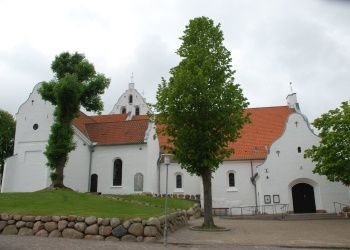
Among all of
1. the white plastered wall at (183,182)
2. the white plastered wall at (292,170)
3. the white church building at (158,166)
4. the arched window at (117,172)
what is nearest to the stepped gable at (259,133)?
the white church building at (158,166)

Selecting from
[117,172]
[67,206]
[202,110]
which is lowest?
[67,206]

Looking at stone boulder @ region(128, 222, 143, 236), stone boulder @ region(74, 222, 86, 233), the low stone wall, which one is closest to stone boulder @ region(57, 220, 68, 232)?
the low stone wall

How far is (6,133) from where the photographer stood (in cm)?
5019

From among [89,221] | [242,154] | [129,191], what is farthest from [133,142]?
[89,221]

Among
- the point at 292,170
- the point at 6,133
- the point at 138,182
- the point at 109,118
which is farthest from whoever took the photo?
the point at 109,118

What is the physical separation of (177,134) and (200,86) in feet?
10.1

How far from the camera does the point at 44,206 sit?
19344 millimetres

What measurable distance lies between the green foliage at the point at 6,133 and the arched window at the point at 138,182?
956 inches

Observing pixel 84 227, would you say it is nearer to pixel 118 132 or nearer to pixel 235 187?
pixel 235 187

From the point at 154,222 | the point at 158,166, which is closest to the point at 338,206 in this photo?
the point at 158,166

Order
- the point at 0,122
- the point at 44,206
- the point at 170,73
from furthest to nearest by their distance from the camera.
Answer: the point at 0,122
the point at 170,73
the point at 44,206

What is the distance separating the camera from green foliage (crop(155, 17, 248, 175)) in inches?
792

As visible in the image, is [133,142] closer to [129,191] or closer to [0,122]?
[129,191]

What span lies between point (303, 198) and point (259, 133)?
9.09 m
